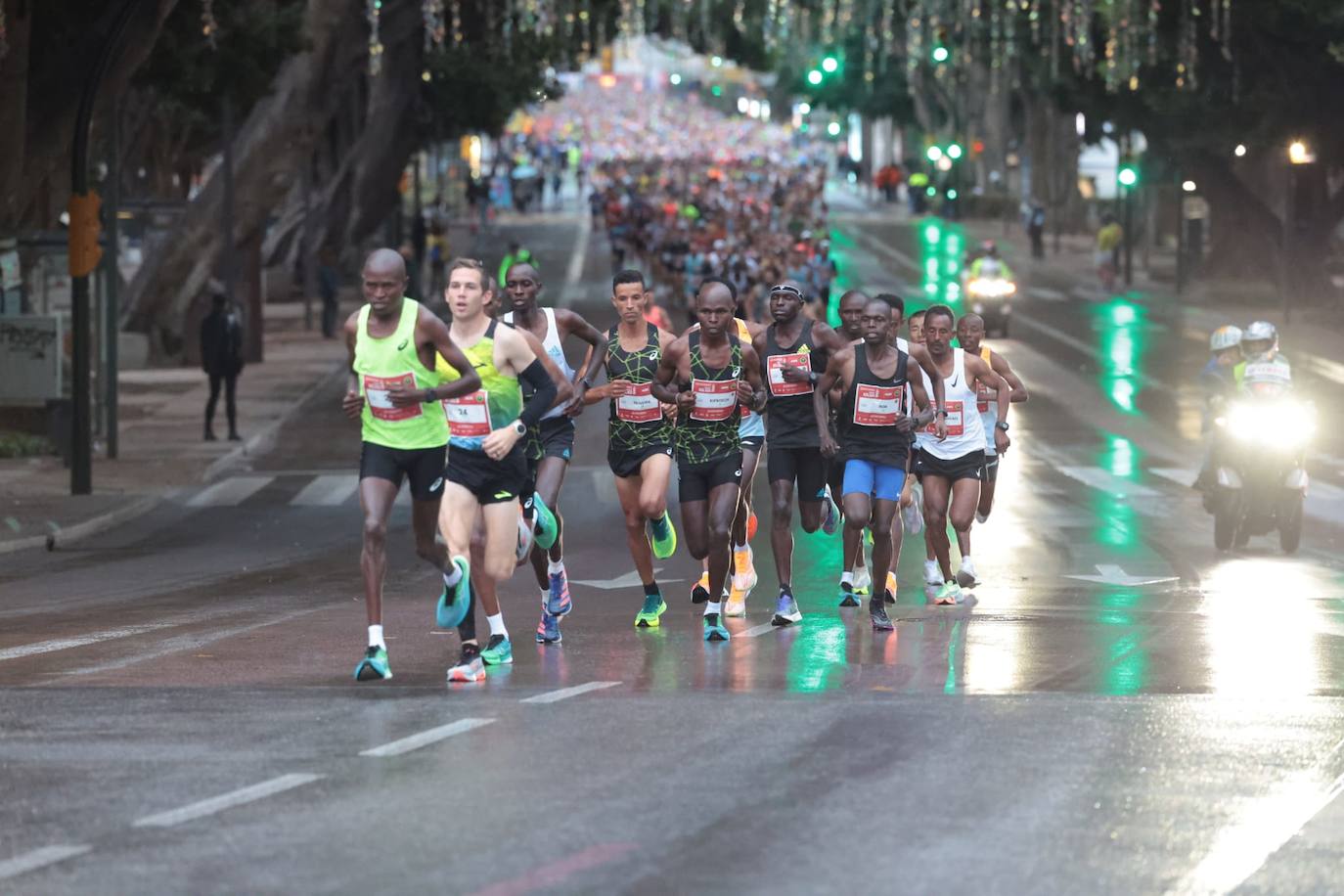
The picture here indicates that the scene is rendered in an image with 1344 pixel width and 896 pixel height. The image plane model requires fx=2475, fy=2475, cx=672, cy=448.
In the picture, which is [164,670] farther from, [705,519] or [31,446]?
[31,446]

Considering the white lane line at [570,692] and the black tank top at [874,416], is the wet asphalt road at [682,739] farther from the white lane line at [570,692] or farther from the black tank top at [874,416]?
the black tank top at [874,416]

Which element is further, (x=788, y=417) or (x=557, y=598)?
(x=788, y=417)

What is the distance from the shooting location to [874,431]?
13.9m

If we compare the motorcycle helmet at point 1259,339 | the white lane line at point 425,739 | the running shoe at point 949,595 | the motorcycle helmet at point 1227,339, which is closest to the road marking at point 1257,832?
the white lane line at point 425,739

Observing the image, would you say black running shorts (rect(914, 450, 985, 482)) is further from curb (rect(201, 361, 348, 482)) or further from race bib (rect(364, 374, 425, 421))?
curb (rect(201, 361, 348, 482))

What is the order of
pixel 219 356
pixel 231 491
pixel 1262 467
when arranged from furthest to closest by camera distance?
pixel 219 356, pixel 231 491, pixel 1262 467

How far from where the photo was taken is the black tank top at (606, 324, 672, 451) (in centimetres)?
1348

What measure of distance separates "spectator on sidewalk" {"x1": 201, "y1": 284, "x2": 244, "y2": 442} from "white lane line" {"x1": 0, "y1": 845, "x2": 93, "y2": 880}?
22.9 meters

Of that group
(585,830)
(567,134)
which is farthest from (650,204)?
(567,134)

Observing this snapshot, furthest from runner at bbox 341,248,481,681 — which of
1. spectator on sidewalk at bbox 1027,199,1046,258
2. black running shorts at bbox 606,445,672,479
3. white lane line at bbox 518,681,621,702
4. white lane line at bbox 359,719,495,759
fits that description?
spectator on sidewalk at bbox 1027,199,1046,258

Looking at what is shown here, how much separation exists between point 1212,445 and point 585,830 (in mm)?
13059

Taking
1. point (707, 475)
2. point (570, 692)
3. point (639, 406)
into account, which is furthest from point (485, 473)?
point (707, 475)

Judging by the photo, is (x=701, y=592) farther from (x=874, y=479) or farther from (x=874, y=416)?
(x=874, y=416)

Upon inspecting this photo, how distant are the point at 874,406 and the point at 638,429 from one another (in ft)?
4.51
